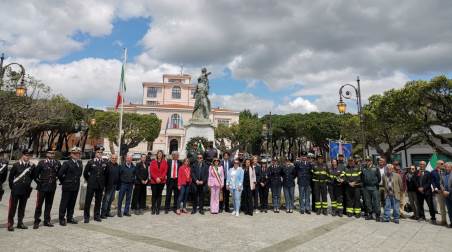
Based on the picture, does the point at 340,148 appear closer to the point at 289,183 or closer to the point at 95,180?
the point at 289,183

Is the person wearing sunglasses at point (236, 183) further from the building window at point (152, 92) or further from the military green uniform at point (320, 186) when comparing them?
the building window at point (152, 92)

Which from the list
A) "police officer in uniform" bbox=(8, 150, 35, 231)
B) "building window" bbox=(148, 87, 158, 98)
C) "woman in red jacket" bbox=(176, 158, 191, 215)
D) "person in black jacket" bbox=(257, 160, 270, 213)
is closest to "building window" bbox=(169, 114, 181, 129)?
"building window" bbox=(148, 87, 158, 98)

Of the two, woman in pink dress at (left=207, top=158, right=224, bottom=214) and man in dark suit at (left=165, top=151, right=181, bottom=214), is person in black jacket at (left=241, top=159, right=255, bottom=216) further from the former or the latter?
man in dark suit at (left=165, top=151, right=181, bottom=214)

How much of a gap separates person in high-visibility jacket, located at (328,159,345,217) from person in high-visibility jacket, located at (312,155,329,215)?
0.70 feet

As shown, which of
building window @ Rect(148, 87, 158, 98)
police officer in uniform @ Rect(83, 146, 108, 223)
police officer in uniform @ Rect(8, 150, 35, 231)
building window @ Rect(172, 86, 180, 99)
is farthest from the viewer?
building window @ Rect(172, 86, 180, 99)

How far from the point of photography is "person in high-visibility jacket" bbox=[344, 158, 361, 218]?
992 cm

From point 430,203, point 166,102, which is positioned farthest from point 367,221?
point 166,102

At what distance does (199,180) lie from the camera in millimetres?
10000

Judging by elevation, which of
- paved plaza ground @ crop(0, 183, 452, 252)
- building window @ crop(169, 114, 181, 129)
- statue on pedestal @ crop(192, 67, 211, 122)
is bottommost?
paved plaza ground @ crop(0, 183, 452, 252)

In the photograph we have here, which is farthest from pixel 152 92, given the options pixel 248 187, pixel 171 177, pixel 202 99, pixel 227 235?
pixel 227 235

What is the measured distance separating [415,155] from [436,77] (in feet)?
84.1

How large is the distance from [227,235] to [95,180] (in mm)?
4103

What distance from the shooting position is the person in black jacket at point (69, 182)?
7.97 meters

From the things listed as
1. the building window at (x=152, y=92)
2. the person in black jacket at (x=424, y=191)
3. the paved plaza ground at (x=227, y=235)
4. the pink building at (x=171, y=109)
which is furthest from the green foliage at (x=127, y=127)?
the person in black jacket at (x=424, y=191)
